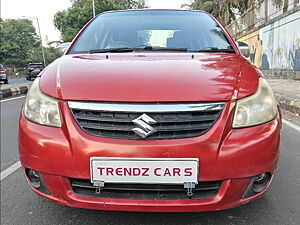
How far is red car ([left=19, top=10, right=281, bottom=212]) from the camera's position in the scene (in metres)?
1.37

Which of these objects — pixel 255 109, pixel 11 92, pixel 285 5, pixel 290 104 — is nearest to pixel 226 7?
pixel 285 5

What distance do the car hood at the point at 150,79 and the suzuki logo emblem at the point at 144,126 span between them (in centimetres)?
9

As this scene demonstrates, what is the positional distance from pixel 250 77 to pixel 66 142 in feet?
3.48

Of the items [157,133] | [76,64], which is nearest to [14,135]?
[76,64]

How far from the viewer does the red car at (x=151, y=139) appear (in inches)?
54.1

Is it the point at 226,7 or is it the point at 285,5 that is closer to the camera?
the point at 285,5

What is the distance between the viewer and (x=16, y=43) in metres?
48.7

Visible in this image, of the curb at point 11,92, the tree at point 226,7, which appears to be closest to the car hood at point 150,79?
the curb at point 11,92

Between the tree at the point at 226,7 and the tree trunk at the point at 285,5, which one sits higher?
the tree at the point at 226,7

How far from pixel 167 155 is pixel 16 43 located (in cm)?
5357

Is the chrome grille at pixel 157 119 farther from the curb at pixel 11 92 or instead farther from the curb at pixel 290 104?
the curb at pixel 11 92

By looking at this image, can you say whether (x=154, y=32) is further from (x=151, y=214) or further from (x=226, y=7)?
(x=226, y=7)

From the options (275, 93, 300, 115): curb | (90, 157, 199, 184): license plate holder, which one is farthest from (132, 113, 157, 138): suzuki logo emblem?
(275, 93, 300, 115): curb

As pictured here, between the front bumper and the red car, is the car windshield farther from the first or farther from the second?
the front bumper
